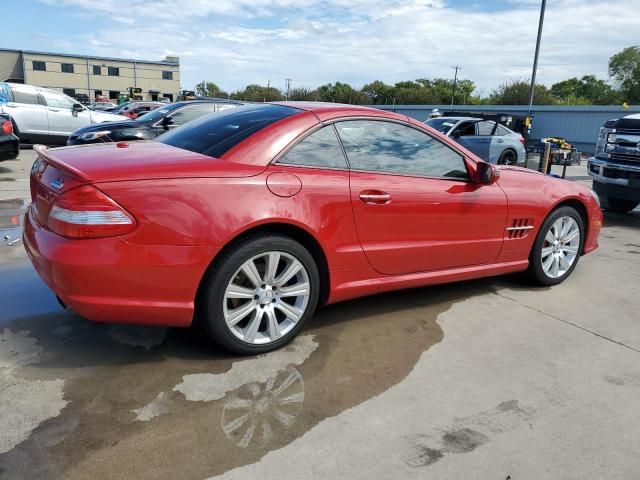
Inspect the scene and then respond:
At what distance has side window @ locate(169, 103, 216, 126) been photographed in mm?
10797

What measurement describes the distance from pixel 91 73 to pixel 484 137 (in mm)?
79349

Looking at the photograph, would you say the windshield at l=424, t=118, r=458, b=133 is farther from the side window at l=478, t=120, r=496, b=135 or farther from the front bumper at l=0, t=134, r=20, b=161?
the front bumper at l=0, t=134, r=20, b=161

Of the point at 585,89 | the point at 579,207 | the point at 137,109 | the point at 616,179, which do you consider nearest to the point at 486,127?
the point at 616,179

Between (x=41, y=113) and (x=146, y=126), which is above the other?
(x=41, y=113)

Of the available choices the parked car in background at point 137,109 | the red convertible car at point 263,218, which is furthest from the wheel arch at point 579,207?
the parked car in background at point 137,109

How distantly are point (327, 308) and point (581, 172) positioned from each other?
14.0 m

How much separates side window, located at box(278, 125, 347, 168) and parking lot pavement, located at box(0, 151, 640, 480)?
1.18 metres

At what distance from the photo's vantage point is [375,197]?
11.5ft

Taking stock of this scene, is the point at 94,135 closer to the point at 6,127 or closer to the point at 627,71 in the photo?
the point at 6,127

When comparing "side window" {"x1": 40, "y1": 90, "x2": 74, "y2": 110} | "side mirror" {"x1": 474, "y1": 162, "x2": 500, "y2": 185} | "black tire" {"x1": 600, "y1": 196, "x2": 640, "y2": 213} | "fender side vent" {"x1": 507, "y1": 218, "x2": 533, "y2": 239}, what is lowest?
→ "black tire" {"x1": 600, "y1": 196, "x2": 640, "y2": 213}

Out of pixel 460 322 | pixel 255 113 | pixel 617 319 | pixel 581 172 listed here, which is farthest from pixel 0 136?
pixel 581 172

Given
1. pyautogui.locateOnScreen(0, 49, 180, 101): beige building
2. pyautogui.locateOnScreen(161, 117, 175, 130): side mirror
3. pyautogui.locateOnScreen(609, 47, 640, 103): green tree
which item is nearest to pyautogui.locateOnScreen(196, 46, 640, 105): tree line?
pyautogui.locateOnScreen(609, 47, 640, 103): green tree

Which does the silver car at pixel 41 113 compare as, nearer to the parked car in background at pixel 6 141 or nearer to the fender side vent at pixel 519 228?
the parked car in background at pixel 6 141

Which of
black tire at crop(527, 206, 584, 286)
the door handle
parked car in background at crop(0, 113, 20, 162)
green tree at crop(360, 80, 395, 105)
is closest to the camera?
the door handle
